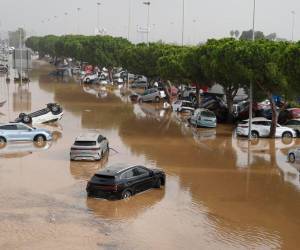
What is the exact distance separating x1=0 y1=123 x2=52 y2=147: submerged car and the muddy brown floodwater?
0.67 m

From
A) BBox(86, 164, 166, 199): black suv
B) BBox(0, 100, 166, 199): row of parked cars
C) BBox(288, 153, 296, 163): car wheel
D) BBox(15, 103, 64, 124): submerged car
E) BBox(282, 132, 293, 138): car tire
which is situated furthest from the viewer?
BBox(15, 103, 64, 124): submerged car

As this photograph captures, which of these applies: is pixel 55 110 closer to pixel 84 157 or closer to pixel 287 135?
pixel 84 157

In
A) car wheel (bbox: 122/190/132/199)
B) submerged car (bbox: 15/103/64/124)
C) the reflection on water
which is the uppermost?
submerged car (bbox: 15/103/64/124)

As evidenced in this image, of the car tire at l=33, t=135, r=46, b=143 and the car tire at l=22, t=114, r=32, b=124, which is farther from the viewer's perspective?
the car tire at l=22, t=114, r=32, b=124

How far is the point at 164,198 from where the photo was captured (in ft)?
69.7

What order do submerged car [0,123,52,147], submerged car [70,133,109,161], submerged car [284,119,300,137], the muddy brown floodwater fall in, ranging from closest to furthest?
1. the muddy brown floodwater
2. submerged car [70,133,109,161]
3. submerged car [0,123,52,147]
4. submerged car [284,119,300,137]

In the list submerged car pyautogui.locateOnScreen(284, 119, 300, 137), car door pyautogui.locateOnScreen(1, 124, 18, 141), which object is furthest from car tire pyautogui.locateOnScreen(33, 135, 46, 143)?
submerged car pyautogui.locateOnScreen(284, 119, 300, 137)

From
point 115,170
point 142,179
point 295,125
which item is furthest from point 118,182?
point 295,125

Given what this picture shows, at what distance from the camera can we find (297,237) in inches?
672

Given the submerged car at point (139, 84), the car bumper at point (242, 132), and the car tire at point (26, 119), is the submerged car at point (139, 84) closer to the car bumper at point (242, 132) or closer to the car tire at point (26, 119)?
the car tire at point (26, 119)

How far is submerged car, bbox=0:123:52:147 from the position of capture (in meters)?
32.5

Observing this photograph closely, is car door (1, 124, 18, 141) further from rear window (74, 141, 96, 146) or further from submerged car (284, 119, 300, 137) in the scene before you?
submerged car (284, 119, 300, 137)

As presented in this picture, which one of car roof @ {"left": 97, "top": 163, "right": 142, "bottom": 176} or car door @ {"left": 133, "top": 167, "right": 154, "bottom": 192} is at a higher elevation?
car roof @ {"left": 97, "top": 163, "right": 142, "bottom": 176}

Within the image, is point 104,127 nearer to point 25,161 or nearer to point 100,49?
point 25,161
